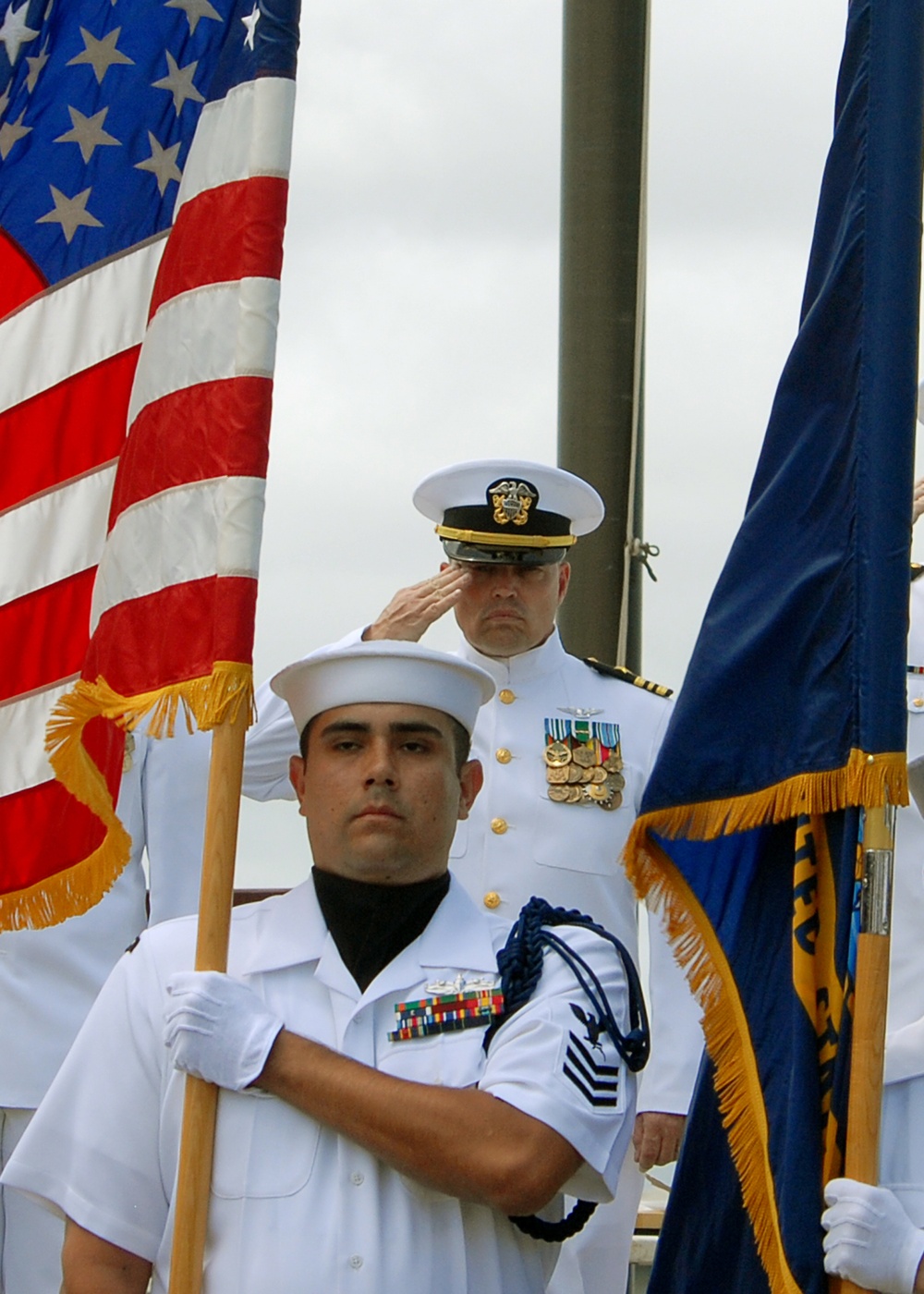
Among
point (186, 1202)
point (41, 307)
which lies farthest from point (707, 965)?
point (41, 307)

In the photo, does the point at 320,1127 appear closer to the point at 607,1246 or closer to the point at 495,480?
the point at 607,1246

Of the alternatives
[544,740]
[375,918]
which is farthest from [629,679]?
[375,918]

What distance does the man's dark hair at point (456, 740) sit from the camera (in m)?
3.38

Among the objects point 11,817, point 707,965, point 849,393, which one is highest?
point 849,393

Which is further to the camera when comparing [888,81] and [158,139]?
[158,139]

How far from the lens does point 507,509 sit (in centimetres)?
484

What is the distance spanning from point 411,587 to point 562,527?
517 millimetres

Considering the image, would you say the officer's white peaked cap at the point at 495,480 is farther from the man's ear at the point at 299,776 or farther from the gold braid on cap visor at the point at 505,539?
the man's ear at the point at 299,776

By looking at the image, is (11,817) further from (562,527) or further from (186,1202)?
(562,527)

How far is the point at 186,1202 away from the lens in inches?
118

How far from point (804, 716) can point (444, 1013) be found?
2.34ft

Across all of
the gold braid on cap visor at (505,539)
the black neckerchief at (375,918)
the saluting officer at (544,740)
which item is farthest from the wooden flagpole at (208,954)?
the gold braid on cap visor at (505,539)

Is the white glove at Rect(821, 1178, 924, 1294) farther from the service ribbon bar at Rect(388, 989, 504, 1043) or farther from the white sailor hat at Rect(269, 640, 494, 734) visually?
the white sailor hat at Rect(269, 640, 494, 734)

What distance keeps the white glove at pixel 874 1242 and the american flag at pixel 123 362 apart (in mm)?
1291
